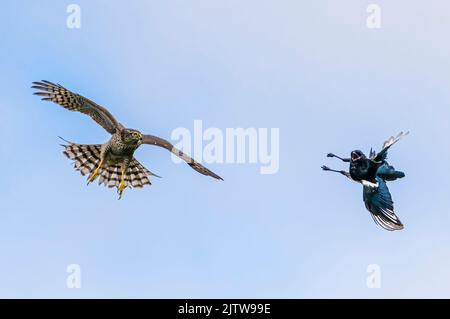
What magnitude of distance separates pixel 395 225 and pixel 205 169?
448cm

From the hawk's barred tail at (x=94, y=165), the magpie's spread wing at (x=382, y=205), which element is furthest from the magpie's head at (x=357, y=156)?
the hawk's barred tail at (x=94, y=165)

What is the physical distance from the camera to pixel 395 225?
2323 cm

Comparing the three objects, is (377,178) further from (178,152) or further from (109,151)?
(109,151)

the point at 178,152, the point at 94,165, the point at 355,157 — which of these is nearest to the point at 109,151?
the point at 94,165

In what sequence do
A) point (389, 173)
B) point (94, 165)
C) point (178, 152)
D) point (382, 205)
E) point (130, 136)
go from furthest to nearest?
1. point (94, 165)
2. point (178, 152)
3. point (130, 136)
4. point (382, 205)
5. point (389, 173)

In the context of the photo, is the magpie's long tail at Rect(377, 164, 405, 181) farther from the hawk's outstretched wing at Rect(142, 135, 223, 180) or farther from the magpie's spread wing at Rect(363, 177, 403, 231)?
the hawk's outstretched wing at Rect(142, 135, 223, 180)

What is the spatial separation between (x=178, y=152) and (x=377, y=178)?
4591mm

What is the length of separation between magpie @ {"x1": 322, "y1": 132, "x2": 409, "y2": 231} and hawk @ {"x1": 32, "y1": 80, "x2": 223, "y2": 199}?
11.4ft

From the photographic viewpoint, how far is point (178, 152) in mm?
25000

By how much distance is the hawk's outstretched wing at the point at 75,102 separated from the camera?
2439 centimetres

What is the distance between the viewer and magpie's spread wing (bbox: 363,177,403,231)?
23.2m

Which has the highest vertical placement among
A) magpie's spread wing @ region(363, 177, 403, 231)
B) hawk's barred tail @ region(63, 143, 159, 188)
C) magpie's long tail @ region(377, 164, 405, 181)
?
hawk's barred tail @ region(63, 143, 159, 188)

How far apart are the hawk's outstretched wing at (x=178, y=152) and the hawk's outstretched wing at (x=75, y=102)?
0.74m

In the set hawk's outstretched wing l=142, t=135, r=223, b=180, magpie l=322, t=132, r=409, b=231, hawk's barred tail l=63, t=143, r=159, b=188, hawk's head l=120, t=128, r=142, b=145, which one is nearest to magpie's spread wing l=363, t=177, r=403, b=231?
magpie l=322, t=132, r=409, b=231
